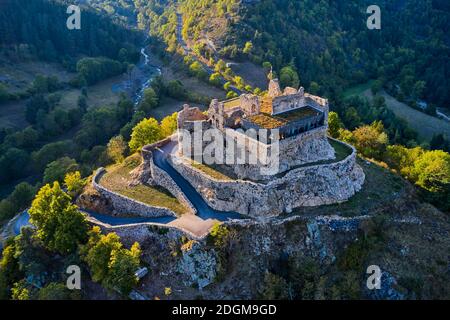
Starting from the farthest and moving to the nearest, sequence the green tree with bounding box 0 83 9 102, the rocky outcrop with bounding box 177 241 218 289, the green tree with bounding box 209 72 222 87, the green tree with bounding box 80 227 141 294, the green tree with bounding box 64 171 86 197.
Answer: the green tree with bounding box 209 72 222 87
the green tree with bounding box 0 83 9 102
the green tree with bounding box 64 171 86 197
the rocky outcrop with bounding box 177 241 218 289
the green tree with bounding box 80 227 141 294

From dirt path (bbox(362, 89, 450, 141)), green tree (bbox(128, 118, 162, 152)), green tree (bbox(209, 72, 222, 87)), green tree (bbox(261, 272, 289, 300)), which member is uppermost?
green tree (bbox(209, 72, 222, 87))

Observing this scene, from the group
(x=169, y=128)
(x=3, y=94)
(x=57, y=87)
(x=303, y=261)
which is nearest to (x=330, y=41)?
(x=169, y=128)

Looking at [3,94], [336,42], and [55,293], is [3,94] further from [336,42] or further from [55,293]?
[336,42]

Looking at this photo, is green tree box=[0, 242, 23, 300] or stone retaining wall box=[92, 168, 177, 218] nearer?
green tree box=[0, 242, 23, 300]

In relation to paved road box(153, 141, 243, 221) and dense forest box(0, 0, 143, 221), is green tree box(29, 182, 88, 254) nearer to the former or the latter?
paved road box(153, 141, 243, 221)

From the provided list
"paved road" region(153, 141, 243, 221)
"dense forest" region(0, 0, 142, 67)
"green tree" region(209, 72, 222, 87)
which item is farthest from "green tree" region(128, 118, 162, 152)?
"dense forest" region(0, 0, 142, 67)

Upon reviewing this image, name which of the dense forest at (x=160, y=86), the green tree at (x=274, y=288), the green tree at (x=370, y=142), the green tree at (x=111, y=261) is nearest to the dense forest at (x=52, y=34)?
the dense forest at (x=160, y=86)

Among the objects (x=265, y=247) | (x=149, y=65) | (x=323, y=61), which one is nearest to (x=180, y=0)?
(x=149, y=65)
